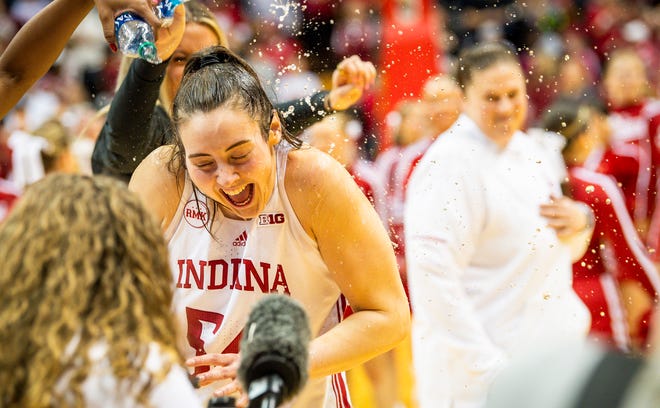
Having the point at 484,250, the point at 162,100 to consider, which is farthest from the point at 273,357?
the point at 484,250

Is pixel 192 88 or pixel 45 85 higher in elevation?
pixel 45 85

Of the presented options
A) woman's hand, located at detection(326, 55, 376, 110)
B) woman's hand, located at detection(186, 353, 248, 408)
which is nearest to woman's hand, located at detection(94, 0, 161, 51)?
woman's hand, located at detection(326, 55, 376, 110)

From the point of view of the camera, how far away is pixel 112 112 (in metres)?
3.76

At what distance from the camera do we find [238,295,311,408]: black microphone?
197cm

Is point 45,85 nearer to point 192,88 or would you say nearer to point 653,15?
point 653,15

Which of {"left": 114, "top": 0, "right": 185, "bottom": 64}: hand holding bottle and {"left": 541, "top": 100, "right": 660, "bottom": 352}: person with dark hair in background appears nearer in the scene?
{"left": 114, "top": 0, "right": 185, "bottom": 64}: hand holding bottle

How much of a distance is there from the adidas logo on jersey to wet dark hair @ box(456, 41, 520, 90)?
6.01 feet

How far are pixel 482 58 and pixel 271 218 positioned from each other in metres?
1.86

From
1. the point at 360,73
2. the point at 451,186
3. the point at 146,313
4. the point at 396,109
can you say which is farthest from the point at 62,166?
the point at 146,313

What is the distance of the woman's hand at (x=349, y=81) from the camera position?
3.56 meters

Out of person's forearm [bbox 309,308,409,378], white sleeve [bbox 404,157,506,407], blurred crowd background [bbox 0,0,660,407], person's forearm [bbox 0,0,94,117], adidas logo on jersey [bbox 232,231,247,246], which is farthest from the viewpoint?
blurred crowd background [bbox 0,0,660,407]

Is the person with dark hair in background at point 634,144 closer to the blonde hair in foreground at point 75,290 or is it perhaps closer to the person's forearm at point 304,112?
the person's forearm at point 304,112

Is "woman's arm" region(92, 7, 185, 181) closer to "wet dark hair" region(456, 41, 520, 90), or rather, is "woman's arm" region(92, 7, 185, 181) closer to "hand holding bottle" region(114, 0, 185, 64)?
Result: "hand holding bottle" region(114, 0, 185, 64)

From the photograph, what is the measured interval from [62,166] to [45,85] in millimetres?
5503
